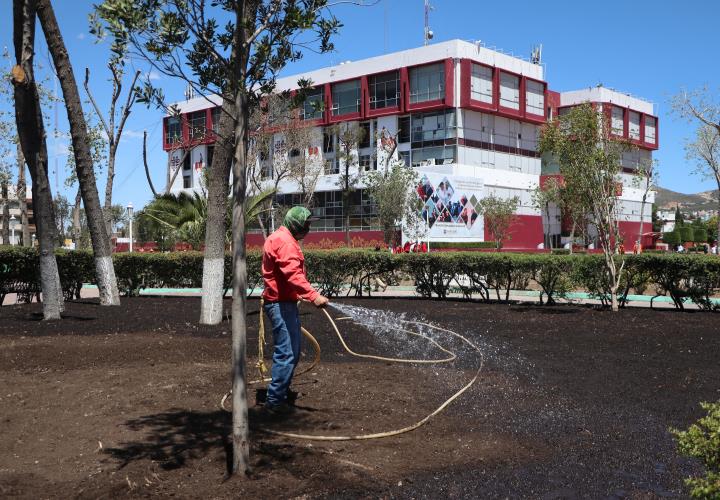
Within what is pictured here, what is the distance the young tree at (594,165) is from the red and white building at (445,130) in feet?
103

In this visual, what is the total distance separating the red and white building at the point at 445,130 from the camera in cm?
4838

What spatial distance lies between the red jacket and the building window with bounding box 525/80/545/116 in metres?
51.9

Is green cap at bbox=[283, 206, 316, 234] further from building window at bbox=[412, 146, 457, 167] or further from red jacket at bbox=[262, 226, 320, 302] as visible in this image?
building window at bbox=[412, 146, 457, 167]

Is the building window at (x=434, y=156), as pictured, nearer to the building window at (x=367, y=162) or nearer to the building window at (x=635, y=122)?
the building window at (x=367, y=162)

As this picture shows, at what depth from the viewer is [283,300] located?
5.45 m

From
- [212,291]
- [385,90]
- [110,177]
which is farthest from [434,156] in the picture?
[212,291]

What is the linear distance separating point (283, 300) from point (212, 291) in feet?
17.2

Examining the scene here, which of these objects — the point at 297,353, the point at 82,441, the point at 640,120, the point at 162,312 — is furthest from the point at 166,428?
the point at 640,120

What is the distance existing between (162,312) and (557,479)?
8.77 metres

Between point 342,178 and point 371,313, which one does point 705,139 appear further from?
point 371,313

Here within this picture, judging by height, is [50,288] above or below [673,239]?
below

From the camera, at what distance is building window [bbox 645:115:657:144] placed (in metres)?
69.7

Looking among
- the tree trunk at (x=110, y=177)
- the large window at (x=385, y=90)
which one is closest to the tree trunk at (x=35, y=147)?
the tree trunk at (x=110, y=177)

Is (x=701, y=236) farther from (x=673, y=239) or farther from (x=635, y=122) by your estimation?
(x=635, y=122)
